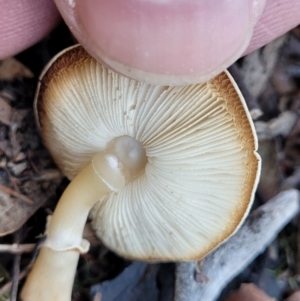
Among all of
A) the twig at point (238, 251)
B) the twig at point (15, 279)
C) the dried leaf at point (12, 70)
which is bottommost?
the twig at point (238, 251)

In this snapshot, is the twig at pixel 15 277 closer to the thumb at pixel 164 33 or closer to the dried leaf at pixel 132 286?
the dried leaf at pixel 132 286

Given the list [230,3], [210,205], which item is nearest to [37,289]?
[210,205]

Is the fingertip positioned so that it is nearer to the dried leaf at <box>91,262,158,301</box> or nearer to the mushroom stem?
the mushroom stem

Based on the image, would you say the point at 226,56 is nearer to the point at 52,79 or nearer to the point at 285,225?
the point at 52,79

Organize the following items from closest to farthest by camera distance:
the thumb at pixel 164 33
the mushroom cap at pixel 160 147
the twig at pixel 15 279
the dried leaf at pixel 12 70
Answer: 1. the thumb at pixel 164 33
2. the mushroom cap at pixel 160 147
3. the twig at pixel 15 279
4. the dried leaf at pixel 12 70

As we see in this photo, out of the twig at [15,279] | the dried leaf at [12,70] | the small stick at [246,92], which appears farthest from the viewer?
the small stick at [246,92]

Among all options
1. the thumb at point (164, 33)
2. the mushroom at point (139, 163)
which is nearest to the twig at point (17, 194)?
the mushroom at point (139, 163)
